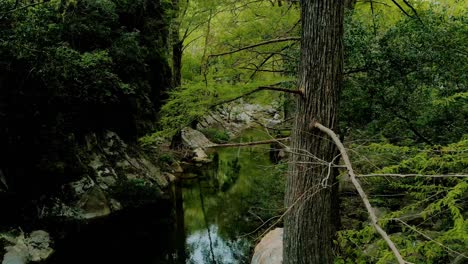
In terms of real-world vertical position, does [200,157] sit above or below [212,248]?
above

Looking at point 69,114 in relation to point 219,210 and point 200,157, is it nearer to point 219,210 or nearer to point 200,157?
point 219,210

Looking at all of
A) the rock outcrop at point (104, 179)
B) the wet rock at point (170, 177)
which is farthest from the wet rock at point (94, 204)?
the wet rock at point (170, 177)

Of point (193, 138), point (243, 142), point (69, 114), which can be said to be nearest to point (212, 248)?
point (243, 142)

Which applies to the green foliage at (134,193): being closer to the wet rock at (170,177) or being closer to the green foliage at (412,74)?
the wet rock at (170,177)

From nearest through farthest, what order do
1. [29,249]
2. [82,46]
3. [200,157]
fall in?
[29,249] → [82,46] → [200,157]

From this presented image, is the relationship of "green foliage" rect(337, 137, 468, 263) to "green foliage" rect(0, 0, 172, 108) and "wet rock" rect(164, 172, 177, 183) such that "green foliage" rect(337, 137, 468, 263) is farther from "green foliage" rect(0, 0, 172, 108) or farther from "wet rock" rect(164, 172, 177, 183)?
"wet rock" rect(164, 172, 177, 183)

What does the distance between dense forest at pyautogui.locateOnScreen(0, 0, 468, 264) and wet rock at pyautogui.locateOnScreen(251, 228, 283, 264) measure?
0.05 metres

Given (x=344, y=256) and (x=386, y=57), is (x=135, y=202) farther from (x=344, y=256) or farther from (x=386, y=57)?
(x=386, y=57)

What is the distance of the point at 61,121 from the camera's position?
9.77 meters

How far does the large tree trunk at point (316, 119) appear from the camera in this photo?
3.46m

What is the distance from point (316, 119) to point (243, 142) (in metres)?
2.94

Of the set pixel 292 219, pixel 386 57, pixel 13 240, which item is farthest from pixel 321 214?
pixel 13 240

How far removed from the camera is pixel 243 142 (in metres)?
6.39

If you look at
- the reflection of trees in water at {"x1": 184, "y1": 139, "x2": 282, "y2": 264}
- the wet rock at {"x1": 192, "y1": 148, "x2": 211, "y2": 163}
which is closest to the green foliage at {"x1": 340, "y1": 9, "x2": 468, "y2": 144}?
the reflection of trees in water at {"x1": 184, "y1": 139, "x2": 282, "y2": 264}
